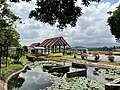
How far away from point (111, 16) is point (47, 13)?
36875 mm

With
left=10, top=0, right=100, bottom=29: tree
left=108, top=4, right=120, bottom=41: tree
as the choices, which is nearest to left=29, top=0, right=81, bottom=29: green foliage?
left=10, top=0, right=100, bottom=29: tree

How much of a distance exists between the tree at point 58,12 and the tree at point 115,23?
33146mm

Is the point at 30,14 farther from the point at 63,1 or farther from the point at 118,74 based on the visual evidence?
the point at 118,74

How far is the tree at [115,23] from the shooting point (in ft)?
130

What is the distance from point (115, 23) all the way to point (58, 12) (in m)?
35.5

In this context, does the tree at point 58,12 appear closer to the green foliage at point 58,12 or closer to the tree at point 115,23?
the green foliage at point 58,12

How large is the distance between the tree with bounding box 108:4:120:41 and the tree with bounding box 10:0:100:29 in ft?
109

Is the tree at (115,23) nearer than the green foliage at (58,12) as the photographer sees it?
No

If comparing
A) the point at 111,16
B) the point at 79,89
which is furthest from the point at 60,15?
the point at 111,16

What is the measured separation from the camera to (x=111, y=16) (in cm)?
4250

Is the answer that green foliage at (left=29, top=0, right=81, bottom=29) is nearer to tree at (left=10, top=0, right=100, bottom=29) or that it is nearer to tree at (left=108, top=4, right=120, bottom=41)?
tree at (left=10, top=0, right=100, bottom=29)

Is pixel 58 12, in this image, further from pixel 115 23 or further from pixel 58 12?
pixel 115 23

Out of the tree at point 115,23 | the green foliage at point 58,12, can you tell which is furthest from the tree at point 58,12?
the tree at point 115,23

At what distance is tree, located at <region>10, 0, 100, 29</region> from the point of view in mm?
6809
